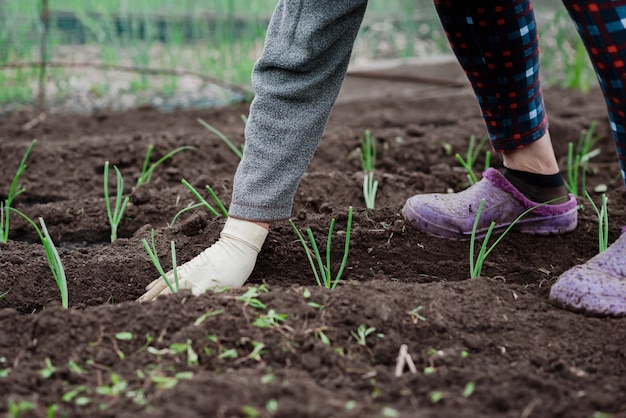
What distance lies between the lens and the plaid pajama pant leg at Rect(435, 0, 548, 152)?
1.81 metres

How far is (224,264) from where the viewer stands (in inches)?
66.9

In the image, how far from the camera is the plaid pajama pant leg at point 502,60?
181 cm

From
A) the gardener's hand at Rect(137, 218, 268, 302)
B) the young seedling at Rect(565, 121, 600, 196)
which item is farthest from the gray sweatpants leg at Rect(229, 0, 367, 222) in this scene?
the young seedling at Rect(565, 121, 600, 196)

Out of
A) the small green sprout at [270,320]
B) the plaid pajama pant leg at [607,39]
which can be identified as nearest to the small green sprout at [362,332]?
the small green sprout at [270,320]

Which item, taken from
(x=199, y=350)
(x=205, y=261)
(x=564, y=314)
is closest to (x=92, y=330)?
(x=199, y=350)

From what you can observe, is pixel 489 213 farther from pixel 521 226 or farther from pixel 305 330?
pixel 305 330

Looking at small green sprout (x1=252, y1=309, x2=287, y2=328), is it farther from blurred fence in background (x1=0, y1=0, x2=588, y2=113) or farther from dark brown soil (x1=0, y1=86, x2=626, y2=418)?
blurred fence in background (x1=0, y1=0, x2=588, y2=113)

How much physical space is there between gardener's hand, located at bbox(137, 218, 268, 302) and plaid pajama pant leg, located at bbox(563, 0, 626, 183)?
2.56 ft

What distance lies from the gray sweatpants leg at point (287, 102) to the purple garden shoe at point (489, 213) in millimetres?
487

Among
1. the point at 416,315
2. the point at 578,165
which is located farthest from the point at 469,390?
the point at 578,165

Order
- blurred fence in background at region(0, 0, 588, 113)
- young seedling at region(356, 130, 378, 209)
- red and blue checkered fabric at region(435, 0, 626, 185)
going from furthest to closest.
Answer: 1. blurred fence in background at region(0, 0, 588, 113)
2. young seedling at region(356, 130, 378, 209)
3. red and blue checkered fabric at region(435, 0, 626, 185)

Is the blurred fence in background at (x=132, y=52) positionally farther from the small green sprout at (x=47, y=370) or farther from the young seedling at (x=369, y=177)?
the small green sprout at (x=47, y=370)

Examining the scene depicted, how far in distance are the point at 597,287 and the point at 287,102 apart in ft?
2.51

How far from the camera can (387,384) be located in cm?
131
